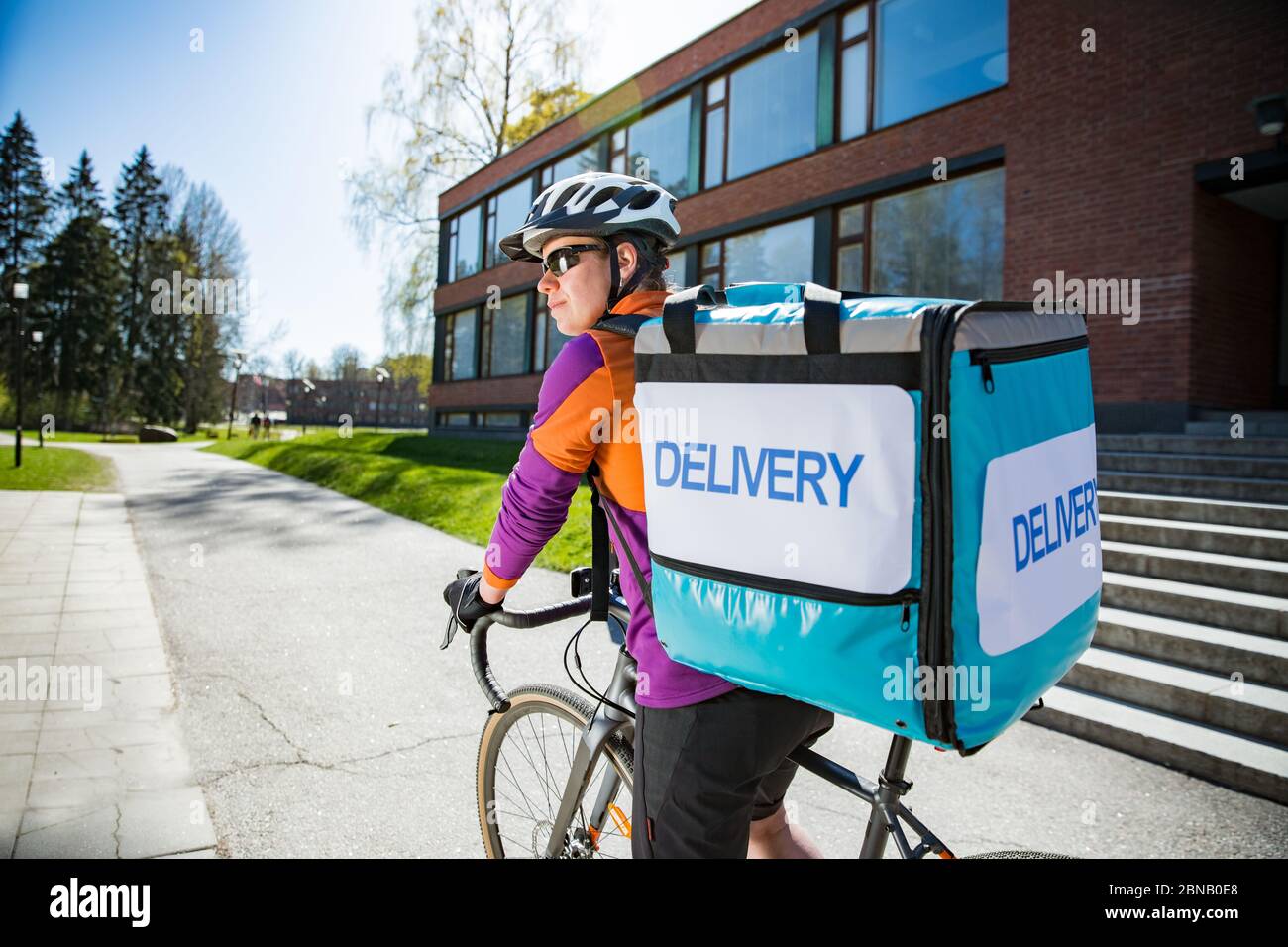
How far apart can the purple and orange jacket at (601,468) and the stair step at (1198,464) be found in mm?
7081

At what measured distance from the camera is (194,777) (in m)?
3.58

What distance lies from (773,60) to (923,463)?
18228 mm

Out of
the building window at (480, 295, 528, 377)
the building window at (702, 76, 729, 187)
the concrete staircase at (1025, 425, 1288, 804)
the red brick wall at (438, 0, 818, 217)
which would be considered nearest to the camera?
the concrete staircase at (1025, 425, 1288, 804)

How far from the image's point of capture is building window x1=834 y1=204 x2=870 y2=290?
1454cm

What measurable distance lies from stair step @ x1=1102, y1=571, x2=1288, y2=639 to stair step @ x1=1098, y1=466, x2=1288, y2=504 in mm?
1633

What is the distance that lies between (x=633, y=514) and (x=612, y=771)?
2.75 feet

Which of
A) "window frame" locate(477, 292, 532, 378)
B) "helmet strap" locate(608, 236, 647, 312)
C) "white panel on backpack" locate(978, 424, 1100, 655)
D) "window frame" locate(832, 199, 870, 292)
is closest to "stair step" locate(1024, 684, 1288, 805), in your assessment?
"white panel on backpack" locate(978, 424, 1100, 655)

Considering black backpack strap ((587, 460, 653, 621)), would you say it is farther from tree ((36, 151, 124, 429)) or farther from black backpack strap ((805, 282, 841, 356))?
tree ((36, 151, 124, 429))

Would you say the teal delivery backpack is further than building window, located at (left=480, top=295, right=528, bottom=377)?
No

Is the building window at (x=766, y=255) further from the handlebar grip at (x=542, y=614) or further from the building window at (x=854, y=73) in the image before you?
the handlebar grip at (x=542, y=614)

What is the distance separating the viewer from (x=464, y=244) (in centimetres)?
3191

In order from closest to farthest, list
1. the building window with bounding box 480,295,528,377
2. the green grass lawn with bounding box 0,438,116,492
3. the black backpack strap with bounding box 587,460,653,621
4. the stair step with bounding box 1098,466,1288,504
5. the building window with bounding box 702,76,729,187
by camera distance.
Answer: the black backpack strap with bounding box 587,460,653,621, the stair step with bounding box 1098,466,1288,504, the green grass lawn with bounding box 0,438,116,492, the building window with bounding box 702,76,729,187, the building window with bounding box 480,295,528,377

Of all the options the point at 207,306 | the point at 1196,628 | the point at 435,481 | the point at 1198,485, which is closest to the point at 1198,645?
the point at 1196,628

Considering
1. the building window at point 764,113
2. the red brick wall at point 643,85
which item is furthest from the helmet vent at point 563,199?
the red brick wall at point 643,85
